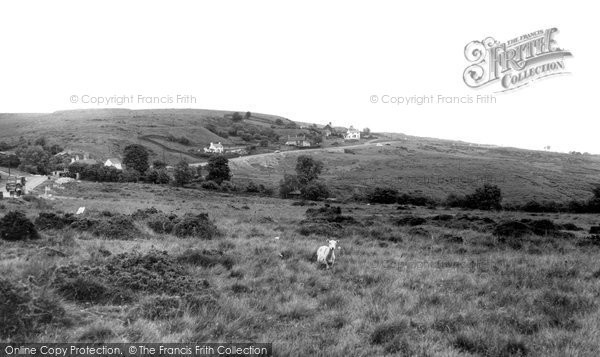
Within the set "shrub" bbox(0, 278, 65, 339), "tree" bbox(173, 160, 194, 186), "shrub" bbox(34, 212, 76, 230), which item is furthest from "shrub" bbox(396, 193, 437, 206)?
"shrub" bbox(0, 278, 65, 339)

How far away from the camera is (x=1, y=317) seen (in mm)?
5598

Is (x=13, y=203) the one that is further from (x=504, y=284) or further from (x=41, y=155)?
(x=41, y=155)

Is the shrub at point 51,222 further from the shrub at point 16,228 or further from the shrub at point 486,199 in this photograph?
the shrub at point 486,199

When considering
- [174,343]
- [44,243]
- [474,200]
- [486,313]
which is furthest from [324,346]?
[474,200]

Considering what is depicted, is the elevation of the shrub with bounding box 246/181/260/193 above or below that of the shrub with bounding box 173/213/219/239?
below

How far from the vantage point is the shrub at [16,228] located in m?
12.9

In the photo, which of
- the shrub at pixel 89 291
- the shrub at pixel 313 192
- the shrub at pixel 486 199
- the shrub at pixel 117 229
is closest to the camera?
the shrub at pixel 89 291

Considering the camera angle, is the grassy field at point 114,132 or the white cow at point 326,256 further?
the grassy field at point 114,132

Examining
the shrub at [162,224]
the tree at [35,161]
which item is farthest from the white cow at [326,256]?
the tree at [35,161]

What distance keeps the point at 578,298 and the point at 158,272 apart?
9230mm

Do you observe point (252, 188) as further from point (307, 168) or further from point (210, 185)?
point (307, 168)

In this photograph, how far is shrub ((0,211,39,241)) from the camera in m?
12.9

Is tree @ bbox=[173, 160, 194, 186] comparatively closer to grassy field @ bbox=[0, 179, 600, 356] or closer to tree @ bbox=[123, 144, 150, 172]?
tree @ bbox=[123, 144, 150, 172]

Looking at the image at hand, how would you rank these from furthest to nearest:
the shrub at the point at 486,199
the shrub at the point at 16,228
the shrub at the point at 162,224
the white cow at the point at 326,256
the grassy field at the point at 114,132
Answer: the grassy field at the point at 114,132 < the shrub at the point at 486,199 < the shrub at the point at 162,224 < the shrub at the point at 16,228 < the white cow at the point at 326,256
